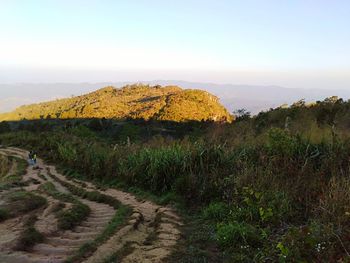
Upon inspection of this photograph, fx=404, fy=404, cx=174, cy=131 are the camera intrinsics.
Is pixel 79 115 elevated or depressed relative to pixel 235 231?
depressed

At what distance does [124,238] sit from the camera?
6.29 metres

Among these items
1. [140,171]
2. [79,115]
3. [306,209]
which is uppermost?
[306,209]

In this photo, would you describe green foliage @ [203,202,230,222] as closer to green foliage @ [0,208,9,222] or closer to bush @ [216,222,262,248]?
bush @ [216,222,262,248]

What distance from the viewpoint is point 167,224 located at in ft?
24.2

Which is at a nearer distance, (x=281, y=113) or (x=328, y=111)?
(x=328, y=111)

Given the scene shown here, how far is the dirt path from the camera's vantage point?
17.9 ft

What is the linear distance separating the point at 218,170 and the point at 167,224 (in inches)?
102

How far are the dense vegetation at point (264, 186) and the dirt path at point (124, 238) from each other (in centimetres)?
73

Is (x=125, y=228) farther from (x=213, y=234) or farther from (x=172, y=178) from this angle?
(x=172, y=178)

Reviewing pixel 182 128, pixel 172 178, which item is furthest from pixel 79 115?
pixel 172 178

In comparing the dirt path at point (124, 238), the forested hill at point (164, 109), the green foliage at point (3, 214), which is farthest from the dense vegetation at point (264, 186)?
the forested hill at point (164, 109)

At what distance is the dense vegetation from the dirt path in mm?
731

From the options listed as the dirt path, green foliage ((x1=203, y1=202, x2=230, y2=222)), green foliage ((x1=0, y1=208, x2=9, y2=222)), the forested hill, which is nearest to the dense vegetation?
green foliage ((x1=203, y1=202, x2=230, y2=222))

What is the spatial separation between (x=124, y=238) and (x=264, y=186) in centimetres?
268
